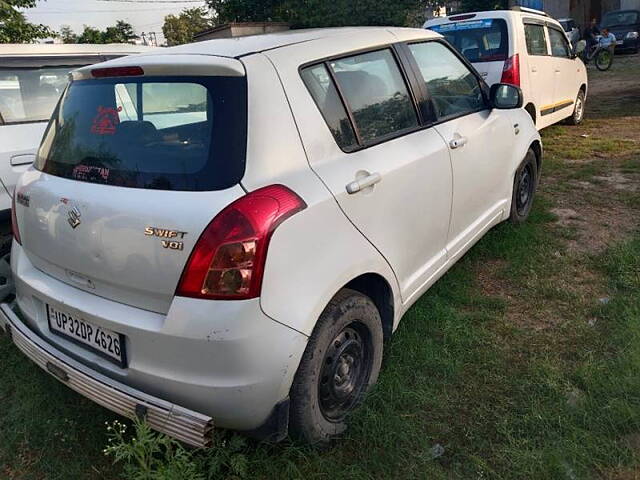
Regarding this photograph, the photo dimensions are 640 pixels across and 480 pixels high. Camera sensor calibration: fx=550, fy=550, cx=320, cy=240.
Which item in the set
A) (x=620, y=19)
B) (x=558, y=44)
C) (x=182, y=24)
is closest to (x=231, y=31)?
(x=558, y=44)

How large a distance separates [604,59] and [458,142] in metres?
17.5

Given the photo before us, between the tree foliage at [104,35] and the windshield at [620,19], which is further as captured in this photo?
the tree foliage at [104,35]

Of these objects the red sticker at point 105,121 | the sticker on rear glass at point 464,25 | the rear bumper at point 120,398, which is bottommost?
the rear bumper at point 120,398

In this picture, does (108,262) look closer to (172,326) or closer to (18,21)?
(172,326)

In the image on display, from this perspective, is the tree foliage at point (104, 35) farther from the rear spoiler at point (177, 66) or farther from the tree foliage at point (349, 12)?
the rear spoiler at point (177, 66)

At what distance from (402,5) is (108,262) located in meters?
22.1

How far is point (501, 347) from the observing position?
10.1ft

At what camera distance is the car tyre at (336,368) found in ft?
7.22

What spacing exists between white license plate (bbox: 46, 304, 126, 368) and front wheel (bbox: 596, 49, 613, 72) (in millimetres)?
19258

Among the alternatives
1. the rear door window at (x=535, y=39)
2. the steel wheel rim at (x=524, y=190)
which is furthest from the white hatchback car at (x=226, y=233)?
the rear door window at (x=535, y=39)

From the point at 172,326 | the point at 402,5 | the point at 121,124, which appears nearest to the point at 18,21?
the point at 121,124

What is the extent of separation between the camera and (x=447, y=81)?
3.55 metres

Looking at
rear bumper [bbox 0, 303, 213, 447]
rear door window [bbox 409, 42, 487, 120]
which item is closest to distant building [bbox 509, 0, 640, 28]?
rear door window [bbox 409, 42, 487, 120]

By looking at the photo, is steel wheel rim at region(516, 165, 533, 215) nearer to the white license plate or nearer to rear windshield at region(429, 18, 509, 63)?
rear windshield at region(429, 18, 509, 63)
